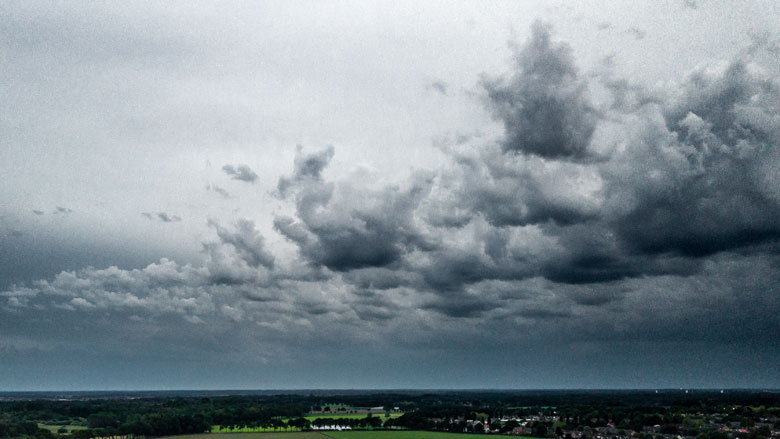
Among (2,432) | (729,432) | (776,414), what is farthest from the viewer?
(776,414)

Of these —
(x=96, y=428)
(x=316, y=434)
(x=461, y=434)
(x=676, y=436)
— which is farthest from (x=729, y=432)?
(x=96, y=428)

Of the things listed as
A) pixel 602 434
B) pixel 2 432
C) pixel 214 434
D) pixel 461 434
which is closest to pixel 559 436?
pixel 602 434

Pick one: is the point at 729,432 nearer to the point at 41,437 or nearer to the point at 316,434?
the point at 316,434

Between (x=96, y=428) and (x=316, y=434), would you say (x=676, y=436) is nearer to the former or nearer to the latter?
(x=316, y=434)

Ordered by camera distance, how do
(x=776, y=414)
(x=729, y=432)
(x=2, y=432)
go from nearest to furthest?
(x=729, y=432) < (x=2, y=432) < (x=776, y=414)

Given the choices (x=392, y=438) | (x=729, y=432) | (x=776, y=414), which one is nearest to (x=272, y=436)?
(x=392, y=438)

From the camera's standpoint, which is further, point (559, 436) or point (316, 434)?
point (316, 434)

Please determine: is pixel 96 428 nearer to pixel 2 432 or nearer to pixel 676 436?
pixel 2 432

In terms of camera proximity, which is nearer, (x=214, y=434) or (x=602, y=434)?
(x=602, y=434)
